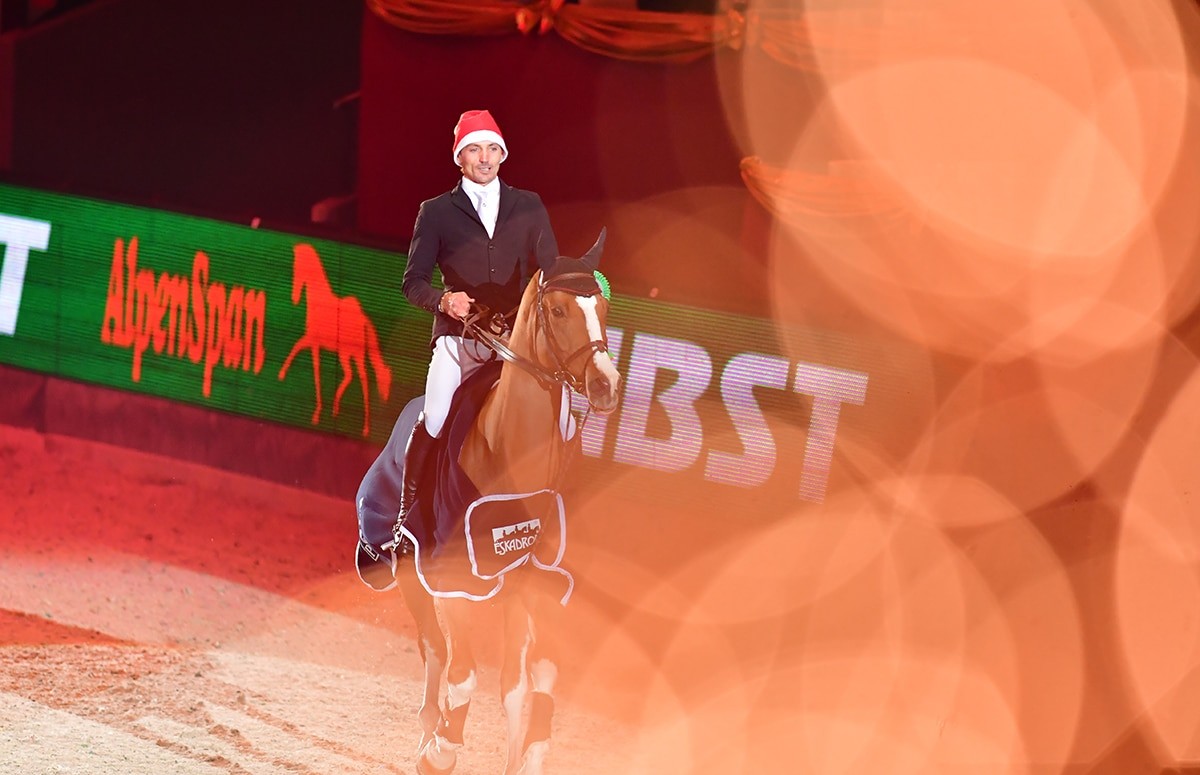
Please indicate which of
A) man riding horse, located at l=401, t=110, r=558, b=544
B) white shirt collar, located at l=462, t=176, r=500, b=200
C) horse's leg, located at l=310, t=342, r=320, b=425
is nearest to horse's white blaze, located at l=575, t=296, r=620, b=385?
man riding horse, located at l=401, t=110, r=558, b=544

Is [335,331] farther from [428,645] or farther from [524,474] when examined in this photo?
[524,474]

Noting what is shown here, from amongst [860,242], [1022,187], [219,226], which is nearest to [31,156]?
[219,226]

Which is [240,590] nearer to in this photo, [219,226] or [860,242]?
[219,226]

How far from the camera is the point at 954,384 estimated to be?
29.7ft

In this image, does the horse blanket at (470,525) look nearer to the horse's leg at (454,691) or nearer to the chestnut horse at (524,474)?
the chestnut horse at (524,474)

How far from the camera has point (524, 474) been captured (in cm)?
664

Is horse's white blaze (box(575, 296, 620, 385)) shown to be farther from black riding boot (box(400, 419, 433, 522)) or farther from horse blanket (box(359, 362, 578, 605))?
black riding boot (box(400, 419, 433, 522))

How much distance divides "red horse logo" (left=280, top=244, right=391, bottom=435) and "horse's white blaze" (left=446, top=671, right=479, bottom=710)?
459 centimetres

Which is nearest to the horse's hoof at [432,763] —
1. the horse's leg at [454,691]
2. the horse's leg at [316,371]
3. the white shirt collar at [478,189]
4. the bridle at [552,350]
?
the horse's leg at [454,691]

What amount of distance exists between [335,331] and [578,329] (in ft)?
18.8

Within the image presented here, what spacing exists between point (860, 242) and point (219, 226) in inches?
234

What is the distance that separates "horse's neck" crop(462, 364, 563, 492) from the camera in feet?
21.5

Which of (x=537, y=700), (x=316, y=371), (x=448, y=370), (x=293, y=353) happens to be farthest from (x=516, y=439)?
(x=293, y=353)

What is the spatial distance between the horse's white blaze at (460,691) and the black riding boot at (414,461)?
3.13 ft
